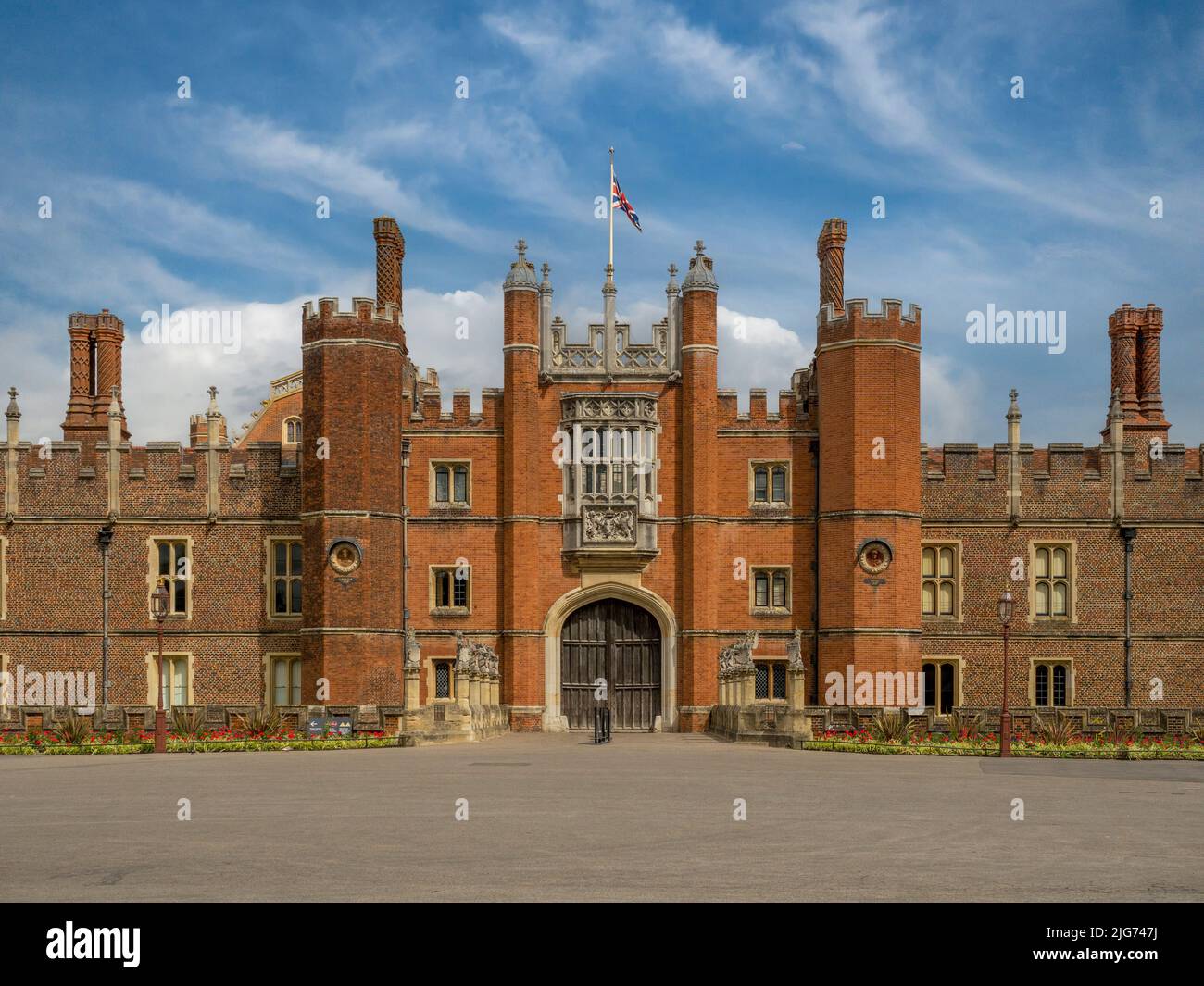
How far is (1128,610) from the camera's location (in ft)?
118

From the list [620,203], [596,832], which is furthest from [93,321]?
[596,832]

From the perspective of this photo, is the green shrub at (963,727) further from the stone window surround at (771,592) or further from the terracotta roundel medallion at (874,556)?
the stone window surround at (771,592)

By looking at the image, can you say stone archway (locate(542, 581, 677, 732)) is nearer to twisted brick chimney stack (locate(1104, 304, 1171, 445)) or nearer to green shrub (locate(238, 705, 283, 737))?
green shrub (locate(238, 705, 283, 737))

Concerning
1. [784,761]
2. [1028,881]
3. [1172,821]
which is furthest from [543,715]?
[1028,881]

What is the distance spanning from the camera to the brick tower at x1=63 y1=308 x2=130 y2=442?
42.1 meters

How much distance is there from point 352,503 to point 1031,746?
17141 millimetres

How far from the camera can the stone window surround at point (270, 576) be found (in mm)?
36344

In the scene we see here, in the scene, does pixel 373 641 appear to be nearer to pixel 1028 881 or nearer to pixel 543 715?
pixel 543 715

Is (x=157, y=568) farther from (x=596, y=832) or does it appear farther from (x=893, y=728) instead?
(x=596, y=832)

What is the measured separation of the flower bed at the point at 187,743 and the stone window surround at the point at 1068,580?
56.7 ft

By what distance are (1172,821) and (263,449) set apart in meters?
27.3

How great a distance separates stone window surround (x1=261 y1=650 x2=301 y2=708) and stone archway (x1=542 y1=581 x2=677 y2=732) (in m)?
6.51

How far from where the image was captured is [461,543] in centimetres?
3609
